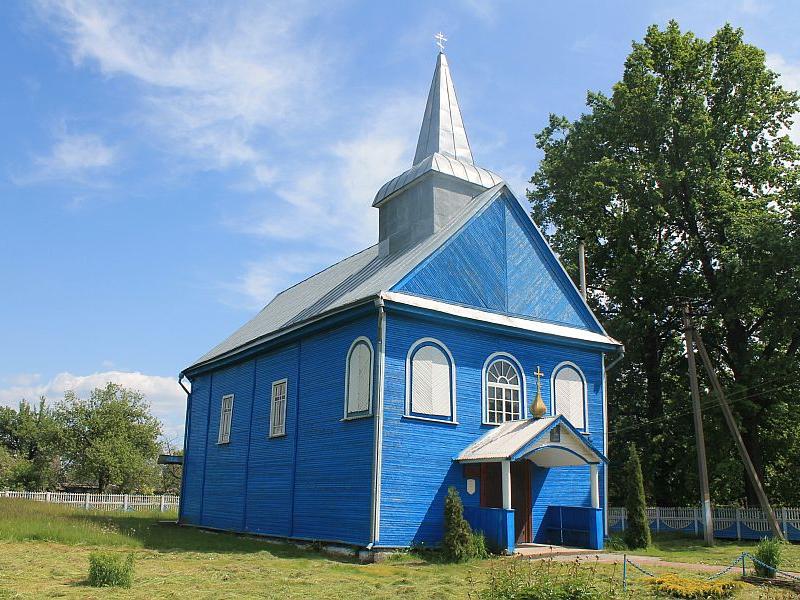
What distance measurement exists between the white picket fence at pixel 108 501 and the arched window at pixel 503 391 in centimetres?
2446

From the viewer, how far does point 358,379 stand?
17.5 metres

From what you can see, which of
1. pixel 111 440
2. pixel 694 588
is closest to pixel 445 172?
pixel 694 588

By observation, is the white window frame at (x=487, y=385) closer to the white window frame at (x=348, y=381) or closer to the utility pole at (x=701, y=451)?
the white window frame at (x=348, y=381)

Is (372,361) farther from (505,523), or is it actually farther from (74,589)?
(74,589)

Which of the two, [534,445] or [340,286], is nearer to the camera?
[534,445]

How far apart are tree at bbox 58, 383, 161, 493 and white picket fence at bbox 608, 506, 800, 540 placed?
31.0 metres

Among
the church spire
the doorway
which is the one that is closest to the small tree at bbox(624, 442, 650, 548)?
the doorway

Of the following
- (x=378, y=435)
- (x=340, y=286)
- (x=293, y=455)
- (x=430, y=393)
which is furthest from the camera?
(x=340, y=286)

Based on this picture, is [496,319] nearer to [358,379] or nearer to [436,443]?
[436,443]

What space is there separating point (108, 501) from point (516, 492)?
25.0 meters

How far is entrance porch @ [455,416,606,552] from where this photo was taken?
1627 centimetres

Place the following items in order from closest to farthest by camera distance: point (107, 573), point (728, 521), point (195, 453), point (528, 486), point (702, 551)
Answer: point (107, 573), point (528, 486), point (702, 551), point (195, 453), point (728, 521)

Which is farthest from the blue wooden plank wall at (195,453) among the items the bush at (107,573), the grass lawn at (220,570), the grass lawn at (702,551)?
the bush at (107,573)

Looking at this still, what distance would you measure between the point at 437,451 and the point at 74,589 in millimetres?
8502
